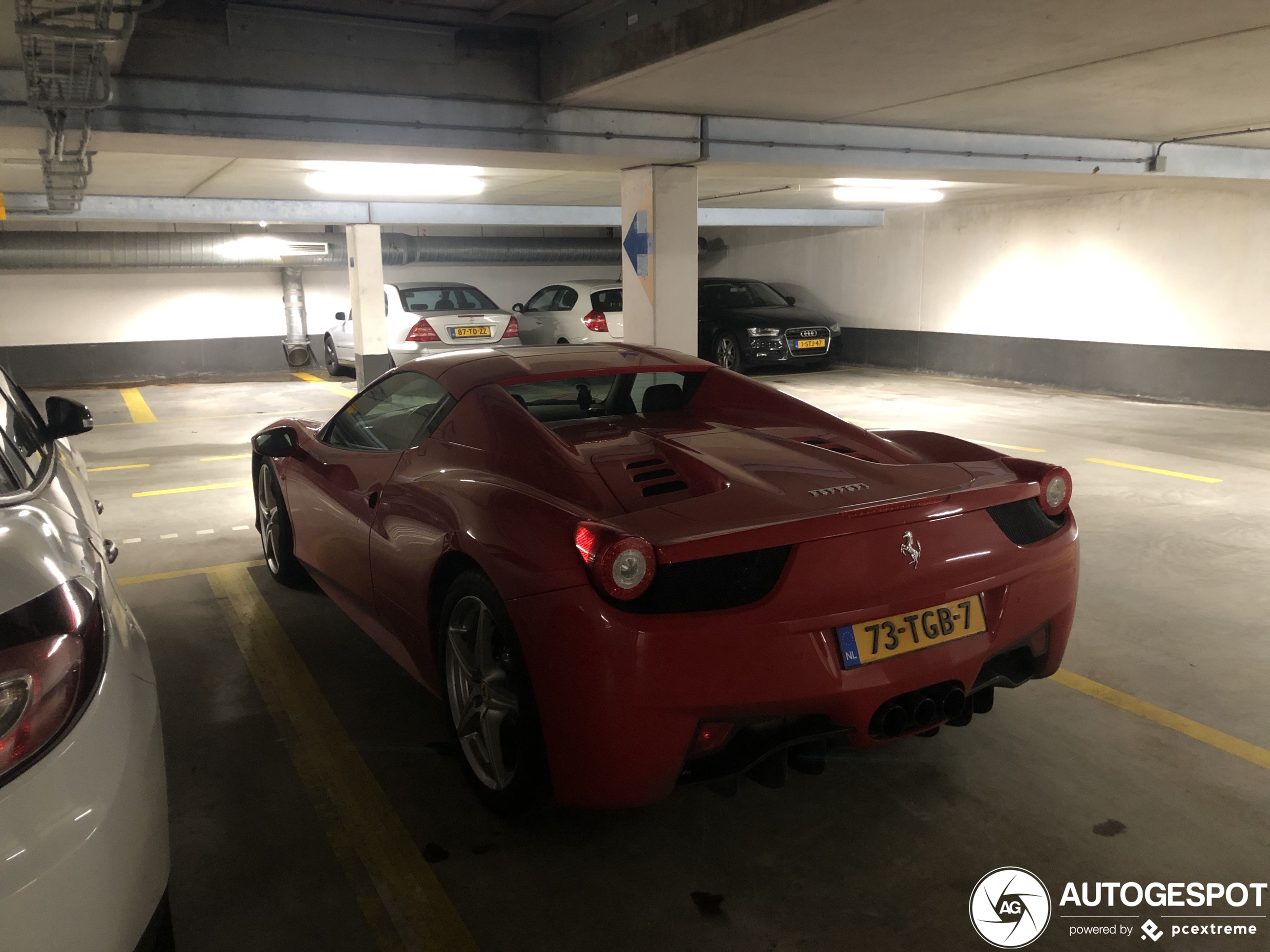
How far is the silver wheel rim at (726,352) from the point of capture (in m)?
14.2

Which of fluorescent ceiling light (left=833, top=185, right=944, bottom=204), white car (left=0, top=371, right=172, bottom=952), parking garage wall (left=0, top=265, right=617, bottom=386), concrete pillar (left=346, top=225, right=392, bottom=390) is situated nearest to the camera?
white car (left=0, top=371, right=172, bottom=952)

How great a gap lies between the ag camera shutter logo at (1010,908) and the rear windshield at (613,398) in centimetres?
192

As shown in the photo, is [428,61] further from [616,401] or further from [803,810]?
[803,810]

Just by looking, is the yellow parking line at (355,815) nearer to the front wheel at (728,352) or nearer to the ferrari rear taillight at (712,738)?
the ferrari rear taillight at (712,738)

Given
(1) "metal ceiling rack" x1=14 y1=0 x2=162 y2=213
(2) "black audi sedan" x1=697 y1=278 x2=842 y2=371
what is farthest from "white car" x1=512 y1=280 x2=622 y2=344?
(1) "metal ceiling rack" x1=14 y1=0 x2=162 y2=213

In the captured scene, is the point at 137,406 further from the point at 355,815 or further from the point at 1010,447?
the point at 355,815

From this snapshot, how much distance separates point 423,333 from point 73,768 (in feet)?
38.1

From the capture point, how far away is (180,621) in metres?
4.15

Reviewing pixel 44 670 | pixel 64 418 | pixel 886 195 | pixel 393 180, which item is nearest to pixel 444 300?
pixel 393 180

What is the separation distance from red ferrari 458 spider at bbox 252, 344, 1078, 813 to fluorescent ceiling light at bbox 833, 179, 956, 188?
8.30m

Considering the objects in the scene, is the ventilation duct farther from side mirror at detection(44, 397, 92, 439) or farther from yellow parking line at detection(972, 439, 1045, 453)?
side mirror at detection(44, 397, 92, 439)

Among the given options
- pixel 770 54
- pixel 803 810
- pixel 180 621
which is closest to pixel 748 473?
pixel 803 810

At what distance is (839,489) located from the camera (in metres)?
2.43

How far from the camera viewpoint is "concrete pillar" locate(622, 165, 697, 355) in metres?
7.99
